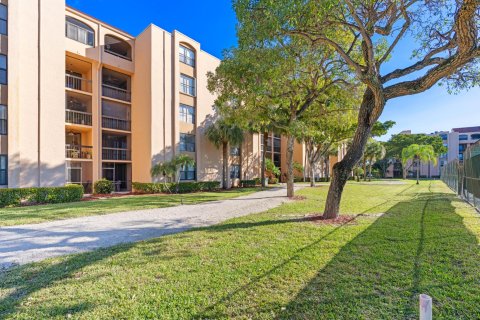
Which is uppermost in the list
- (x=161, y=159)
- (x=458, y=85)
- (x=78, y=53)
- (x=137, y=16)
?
(x=137, y=16)

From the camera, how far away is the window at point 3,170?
14523 mm

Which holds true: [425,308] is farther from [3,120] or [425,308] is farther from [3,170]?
[3,120]

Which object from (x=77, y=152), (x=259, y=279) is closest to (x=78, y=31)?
(x=77, y=152)

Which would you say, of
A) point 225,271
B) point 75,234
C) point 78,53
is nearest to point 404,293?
point 225,271

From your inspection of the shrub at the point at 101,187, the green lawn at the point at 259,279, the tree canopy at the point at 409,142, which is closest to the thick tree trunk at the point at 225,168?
the shrub at the point at 101,187

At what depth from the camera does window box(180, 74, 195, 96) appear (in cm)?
2389

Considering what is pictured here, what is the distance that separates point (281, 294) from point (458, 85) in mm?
10220

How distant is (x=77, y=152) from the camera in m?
19.4

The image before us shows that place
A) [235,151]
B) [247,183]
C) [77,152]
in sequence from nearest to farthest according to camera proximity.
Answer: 1. [77,152]
2. [247,183]
3. [235,151]

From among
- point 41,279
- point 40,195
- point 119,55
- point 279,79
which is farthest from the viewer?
point 119,55

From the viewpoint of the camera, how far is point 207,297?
3.73 m

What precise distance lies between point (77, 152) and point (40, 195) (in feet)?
18.6

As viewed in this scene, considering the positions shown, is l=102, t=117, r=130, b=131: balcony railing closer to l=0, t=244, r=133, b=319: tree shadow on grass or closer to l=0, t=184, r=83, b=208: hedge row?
l=0, t=184, r=83, b=208: hedge row

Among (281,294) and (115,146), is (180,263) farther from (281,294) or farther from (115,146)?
(115,146)
